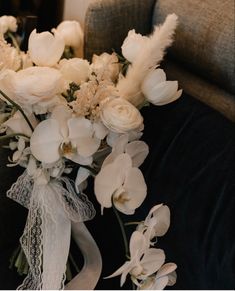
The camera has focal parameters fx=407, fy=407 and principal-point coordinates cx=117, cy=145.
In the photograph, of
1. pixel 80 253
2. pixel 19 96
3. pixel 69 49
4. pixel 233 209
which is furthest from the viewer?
pixel 69 49

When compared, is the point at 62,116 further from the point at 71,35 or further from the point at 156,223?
the point at 71,35

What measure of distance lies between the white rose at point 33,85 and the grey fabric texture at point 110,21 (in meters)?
0.46

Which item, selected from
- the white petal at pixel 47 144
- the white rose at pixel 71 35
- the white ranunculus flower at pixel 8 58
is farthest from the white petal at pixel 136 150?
the white rose at pixel 71 35

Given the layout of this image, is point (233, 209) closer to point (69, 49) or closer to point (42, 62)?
point (42, 62)

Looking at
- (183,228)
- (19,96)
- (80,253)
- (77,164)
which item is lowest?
(80,253)

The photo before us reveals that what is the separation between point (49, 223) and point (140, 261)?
0.17 m

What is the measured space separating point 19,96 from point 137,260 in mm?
289

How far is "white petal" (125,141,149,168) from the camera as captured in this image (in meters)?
0.63

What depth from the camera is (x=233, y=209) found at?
656 millimetres

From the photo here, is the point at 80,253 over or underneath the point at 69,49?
underneath

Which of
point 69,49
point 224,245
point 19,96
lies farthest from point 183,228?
point 69,49

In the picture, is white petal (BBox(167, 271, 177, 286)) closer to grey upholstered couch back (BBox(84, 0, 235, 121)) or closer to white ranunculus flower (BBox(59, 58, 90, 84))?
white ranunculus flower (BBox(59, 58, 90, 84))

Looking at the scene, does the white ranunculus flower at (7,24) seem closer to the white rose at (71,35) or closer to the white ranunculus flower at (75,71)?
the white rose at (71,35)

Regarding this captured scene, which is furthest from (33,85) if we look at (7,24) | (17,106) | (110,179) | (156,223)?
(7,24)
